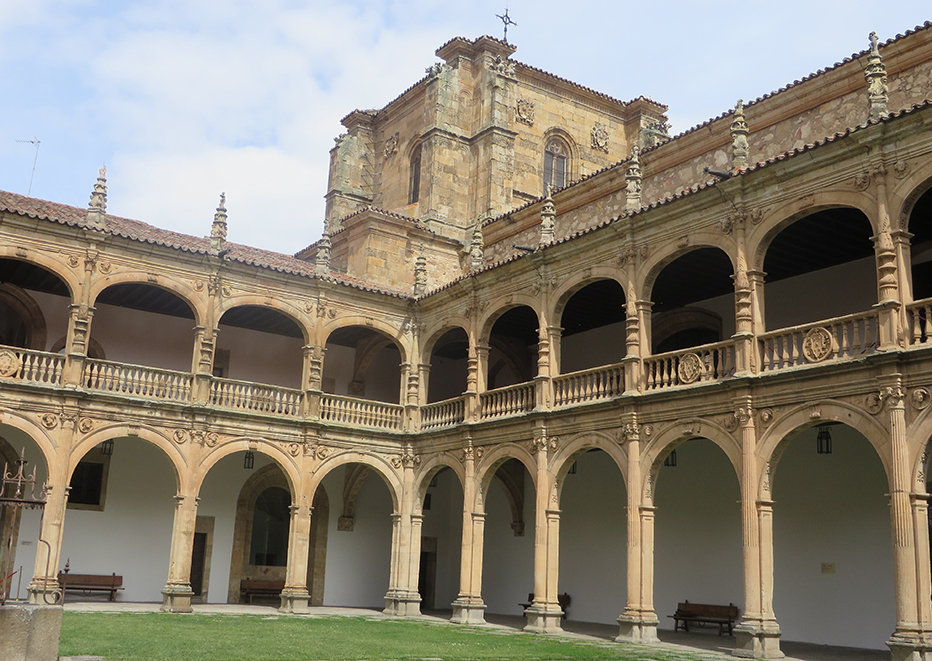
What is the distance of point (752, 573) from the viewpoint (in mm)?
15195

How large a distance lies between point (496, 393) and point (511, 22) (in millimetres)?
16626

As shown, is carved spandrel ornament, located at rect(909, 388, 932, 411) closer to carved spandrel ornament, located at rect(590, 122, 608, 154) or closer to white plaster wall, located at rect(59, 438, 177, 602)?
white plaster wall, located at rect(59, 438, 177, 602)

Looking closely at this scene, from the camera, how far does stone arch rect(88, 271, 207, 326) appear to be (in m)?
20.8

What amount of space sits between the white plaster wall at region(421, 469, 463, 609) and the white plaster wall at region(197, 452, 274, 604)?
5.79 metres

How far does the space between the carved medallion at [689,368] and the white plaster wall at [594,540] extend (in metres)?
6.06

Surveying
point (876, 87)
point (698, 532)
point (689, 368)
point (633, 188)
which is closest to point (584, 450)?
point (689, 368)

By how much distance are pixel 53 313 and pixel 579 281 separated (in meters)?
12.6

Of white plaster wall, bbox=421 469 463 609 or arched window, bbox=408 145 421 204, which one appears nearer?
white plaster wall, bbox=421 469 463 609

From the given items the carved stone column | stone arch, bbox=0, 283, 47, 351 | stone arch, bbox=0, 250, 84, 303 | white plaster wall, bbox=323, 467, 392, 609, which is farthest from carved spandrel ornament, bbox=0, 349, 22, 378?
white plaster wall, bbox=323, 467, 392, 609

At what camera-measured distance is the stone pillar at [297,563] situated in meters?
22.0

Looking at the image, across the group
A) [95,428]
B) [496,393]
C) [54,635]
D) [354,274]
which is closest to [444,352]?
[354,274]

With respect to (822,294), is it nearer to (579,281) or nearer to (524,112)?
(579,281)

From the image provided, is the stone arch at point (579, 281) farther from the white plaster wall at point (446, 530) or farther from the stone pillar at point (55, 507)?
the stone pillar at point (55, 507)

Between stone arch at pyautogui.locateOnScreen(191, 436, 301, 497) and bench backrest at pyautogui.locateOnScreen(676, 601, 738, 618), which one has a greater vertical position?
stone arch at pyautogui.locateOnScreen(191, 436, 301, 497)
